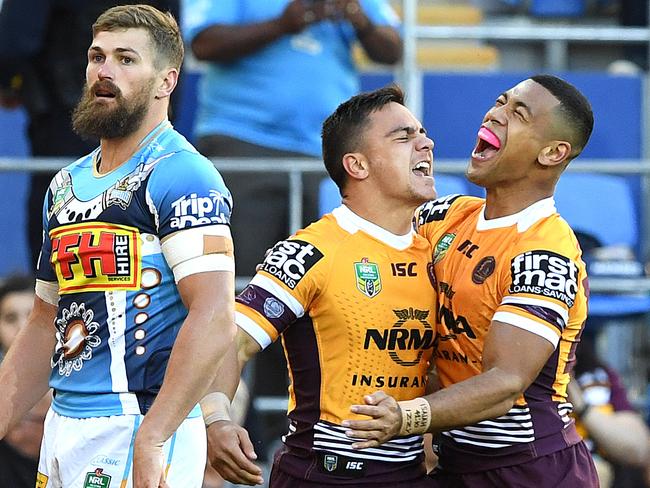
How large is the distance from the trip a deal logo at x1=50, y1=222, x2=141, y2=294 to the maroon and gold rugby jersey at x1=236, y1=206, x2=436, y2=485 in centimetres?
51

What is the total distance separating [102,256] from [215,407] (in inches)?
24.8

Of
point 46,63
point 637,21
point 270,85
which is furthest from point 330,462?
point 637,21

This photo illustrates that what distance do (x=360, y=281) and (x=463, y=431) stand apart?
0.61 m

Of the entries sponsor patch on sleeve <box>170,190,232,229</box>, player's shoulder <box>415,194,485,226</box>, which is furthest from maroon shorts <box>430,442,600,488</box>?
sponsor patch on sleeve <box>170,190,232,229</box>

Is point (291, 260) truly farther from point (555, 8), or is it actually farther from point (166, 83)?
point (555, 8)

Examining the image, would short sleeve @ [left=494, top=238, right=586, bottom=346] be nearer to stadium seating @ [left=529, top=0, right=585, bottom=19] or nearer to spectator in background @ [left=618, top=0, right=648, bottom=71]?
spectator in background @ [left=618, top=0, right=648, bottom=71]

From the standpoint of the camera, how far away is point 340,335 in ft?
14.3

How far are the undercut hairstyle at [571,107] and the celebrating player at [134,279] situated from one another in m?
1.29

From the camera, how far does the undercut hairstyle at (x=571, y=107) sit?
459cm

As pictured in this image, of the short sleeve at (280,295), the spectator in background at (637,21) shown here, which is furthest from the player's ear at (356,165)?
the spectator in background at (637,21)

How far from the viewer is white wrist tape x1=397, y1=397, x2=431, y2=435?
4.02 meters

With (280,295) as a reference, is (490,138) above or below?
above

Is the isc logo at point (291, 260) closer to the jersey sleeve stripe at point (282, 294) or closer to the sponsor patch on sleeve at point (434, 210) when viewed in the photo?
the jersey sleeve stripe at point (282, 294)

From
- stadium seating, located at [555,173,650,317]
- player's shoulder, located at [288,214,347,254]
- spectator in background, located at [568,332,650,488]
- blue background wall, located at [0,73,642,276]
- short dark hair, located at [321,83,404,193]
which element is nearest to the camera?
player's shoulder, located at [288,214,347,254]
